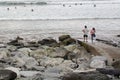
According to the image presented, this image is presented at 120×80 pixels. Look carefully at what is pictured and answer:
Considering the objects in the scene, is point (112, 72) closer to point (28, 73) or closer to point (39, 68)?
point (28, 73)

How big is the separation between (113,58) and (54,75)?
6053mm

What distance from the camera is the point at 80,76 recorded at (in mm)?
15141

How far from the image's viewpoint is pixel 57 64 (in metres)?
20.8

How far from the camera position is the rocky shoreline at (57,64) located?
16133 millimetres

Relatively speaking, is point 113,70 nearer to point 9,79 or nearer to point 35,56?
point 9,79

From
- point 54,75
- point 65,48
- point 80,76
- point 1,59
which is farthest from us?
point 65,48

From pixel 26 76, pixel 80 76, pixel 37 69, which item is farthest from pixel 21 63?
pixel 80 76

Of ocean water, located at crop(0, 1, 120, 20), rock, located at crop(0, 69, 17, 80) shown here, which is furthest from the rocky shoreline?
ocean water, located at crop(0, 1, 120, 20)

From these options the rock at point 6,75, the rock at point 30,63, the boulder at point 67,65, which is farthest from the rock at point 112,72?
the rock at point 6,75

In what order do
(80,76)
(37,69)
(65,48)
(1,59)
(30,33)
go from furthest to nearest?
1. (30,33)
2. (65,48)
3. (1,59)
4. (37,69)
5. (80,76)

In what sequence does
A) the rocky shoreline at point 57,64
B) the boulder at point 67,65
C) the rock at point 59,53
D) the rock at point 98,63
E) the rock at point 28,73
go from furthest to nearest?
1. the rock at point 59,53
2. the rock at point 98,63
3. the boulder at point 67,65
4. the rock at point 28,73
5. the rocky shoreline at point 57,64

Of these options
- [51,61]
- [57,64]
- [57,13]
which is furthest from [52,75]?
[57,13]

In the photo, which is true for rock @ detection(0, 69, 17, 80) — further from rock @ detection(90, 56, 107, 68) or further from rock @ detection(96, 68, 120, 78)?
rock @ detection(90, 56, 107, 68)

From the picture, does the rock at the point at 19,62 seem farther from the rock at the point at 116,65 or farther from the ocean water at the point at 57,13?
the ocean water at the point at 57,13
